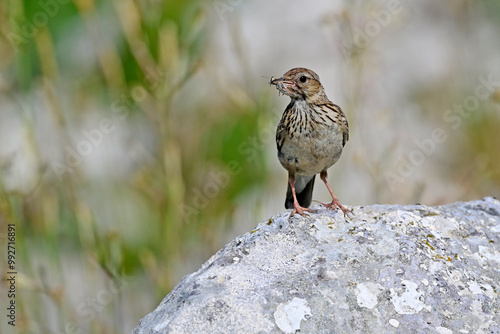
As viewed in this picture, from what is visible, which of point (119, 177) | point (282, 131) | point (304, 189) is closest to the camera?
point (282, 131)

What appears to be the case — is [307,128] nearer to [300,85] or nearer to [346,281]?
[300,85]

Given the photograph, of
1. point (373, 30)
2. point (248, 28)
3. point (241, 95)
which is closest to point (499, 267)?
point (241, 95)

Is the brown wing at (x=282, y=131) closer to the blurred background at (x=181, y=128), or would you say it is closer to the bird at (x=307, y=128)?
the bird at (x=307, y=128)

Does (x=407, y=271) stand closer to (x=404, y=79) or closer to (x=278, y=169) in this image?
(x=278, y=169)

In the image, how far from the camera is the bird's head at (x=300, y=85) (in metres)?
3.97

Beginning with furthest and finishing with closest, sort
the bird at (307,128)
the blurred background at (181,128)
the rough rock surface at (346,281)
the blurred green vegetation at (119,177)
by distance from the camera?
1. the blurred background at (181,128)
2. the blurred green vegetation at (119,177)
3. the bird at (307,128)
4. the rough rock surface at (346,281)

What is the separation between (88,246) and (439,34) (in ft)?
19.0

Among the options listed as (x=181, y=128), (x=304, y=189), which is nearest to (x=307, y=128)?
(x=304, y=189)

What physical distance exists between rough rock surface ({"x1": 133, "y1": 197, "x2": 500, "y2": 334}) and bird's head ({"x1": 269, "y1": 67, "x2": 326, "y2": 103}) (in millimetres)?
1075

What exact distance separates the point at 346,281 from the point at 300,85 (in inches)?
62.4

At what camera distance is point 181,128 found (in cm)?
580

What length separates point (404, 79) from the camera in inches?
320

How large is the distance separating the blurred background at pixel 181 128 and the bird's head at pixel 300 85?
0.23 meters

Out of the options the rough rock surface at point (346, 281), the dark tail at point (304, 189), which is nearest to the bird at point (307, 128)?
the dark tail at point (304, 189)
